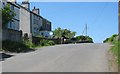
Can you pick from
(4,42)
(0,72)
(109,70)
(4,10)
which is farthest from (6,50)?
(109,70)

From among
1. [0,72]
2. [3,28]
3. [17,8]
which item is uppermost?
[17,8]

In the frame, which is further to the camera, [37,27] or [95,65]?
[37,27]

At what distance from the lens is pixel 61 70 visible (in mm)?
15156

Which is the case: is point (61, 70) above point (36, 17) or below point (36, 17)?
below

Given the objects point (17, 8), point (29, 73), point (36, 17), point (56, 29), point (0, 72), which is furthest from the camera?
point (56, 29)

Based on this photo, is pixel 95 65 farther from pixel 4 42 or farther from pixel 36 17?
pixel 36 17

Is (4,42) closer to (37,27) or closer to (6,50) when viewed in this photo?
(6,50)

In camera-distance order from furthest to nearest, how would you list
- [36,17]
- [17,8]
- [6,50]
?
[36,17]
[17,8]
[6,50]

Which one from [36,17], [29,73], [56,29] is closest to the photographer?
[29,73]

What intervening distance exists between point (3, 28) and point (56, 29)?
191 feet

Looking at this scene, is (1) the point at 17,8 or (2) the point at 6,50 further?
(1) the point at 17,8

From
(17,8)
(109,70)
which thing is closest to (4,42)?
(109,70)

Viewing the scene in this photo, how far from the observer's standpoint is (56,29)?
89.4 m

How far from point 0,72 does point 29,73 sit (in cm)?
179
